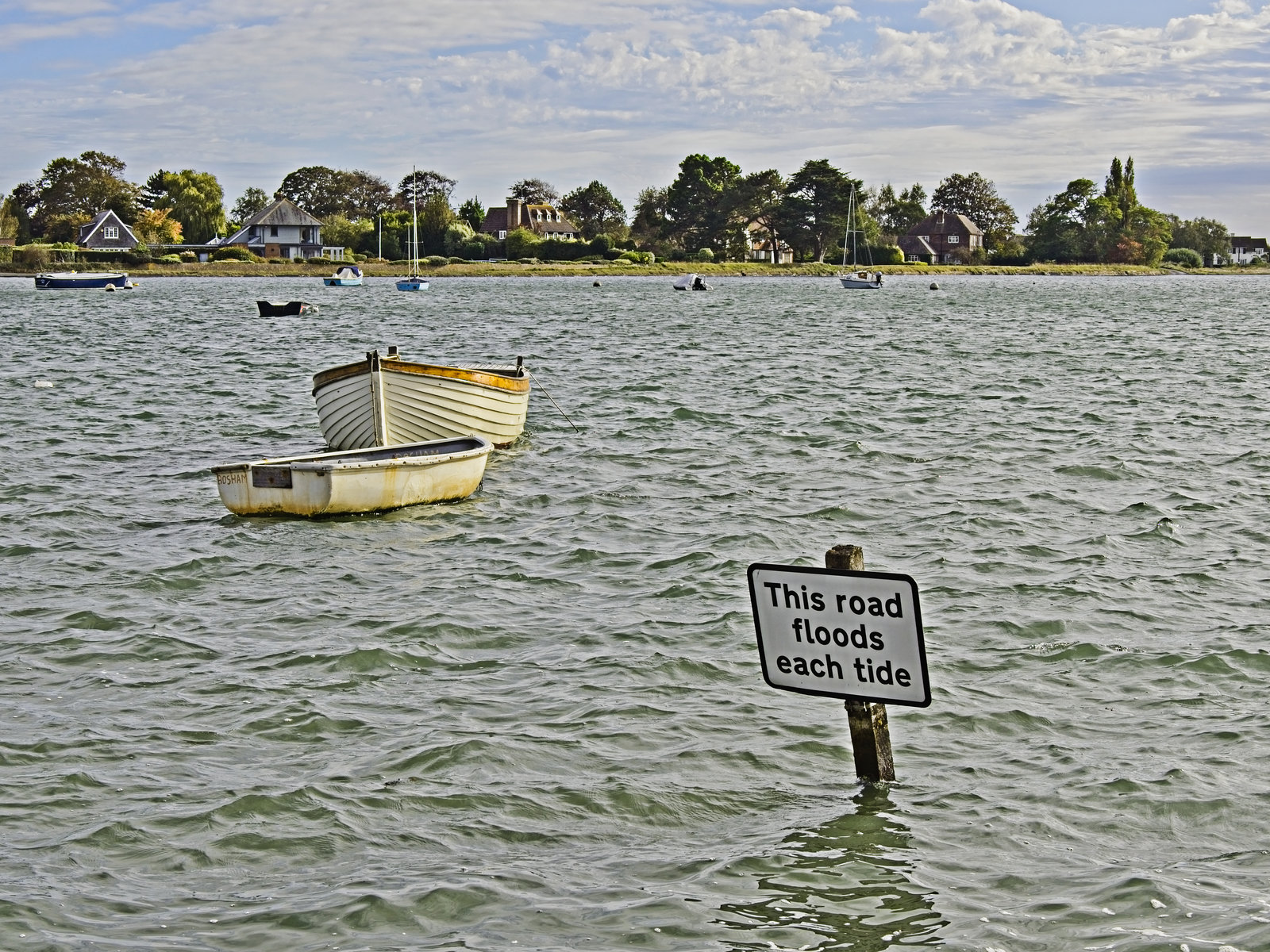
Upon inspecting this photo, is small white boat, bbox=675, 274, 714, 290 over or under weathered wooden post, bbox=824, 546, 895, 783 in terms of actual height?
over

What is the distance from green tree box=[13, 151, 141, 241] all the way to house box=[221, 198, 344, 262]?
19054 millimetres

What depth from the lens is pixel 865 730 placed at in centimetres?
874

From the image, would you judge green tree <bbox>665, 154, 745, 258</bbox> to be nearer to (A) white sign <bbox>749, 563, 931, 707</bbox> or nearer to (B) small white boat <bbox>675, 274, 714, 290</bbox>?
(B) small white boat <bbox>675, 274, 714, 290</bbox>

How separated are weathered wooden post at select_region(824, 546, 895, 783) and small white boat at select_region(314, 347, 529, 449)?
544 inches

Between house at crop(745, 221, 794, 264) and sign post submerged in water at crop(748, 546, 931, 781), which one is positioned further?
house at crop(745, 221, 794, 264)

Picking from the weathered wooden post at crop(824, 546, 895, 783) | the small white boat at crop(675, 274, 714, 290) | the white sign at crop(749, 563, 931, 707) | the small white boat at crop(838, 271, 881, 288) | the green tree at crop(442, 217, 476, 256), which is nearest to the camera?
the white sign at crop(749, 563, 931, 707)

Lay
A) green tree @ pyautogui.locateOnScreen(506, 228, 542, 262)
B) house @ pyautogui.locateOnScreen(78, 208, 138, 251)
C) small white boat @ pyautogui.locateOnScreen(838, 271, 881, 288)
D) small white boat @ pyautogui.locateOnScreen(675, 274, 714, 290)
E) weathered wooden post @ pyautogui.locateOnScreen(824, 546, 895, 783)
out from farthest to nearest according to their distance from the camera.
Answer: green tree @ pyautogui.locateOnScreen(506, 228, 542, 262)
house @ pyautogui.locateOnScreen(78, 208, 138, 251)
small white boat @ pyautogui.locateOnScreen(675, 274, 714, 290)
small white boat @ pyautogui.locateOnScreen(838, 271, 881, 288)
weathered wooden post @ pyautogui.locateOnScreen(824, 546, 895, 783)

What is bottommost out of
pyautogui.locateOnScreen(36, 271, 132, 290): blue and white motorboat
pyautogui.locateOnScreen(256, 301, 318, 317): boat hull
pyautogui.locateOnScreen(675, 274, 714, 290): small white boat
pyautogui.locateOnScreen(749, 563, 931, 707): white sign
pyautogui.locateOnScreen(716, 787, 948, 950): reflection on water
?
pyautogui.locateOnScreen(716, 787, 948, 950): reflection on water

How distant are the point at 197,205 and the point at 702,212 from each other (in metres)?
67.3

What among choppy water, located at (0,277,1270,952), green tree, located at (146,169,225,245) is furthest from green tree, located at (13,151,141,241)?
choppy water, located at (0,277,1270,952)

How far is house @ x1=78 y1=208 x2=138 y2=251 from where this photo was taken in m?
170

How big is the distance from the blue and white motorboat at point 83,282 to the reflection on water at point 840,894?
129175 millimetres

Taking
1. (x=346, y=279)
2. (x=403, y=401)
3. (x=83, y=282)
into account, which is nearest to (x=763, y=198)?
(x=346, y=279)

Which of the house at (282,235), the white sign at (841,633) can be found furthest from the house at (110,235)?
the white sign at (841,633)
